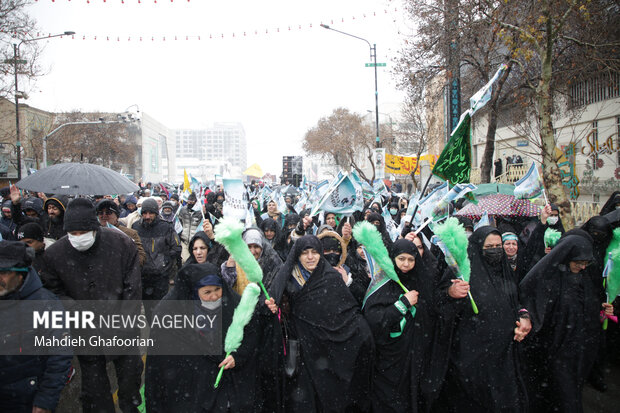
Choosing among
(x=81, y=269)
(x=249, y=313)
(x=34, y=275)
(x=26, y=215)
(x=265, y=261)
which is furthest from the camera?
(x=26, y=215)

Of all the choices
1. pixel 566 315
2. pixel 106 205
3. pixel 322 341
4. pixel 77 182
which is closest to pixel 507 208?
pixel 566 315

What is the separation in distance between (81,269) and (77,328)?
1.66 ft

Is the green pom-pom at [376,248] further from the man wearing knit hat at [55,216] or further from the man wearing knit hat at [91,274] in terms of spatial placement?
the man wearing knit hat at [55,216]

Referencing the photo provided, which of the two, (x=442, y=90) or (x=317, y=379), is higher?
(x=442, y=90)

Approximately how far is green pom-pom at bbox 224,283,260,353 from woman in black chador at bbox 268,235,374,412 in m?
0.21

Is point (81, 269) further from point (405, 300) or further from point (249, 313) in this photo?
point (405, 300)

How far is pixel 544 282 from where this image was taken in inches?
149

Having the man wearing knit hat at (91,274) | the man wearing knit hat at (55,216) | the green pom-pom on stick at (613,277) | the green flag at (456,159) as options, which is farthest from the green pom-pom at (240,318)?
the green pom-pom on stick at (613,277)

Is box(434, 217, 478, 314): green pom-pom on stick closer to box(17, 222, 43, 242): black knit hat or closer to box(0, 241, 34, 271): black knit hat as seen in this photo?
box(0, 241, 34, 271): black knit hat

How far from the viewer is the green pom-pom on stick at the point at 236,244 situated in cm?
308

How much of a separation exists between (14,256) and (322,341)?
224cm

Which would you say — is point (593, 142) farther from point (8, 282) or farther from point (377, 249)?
point (8, 282)

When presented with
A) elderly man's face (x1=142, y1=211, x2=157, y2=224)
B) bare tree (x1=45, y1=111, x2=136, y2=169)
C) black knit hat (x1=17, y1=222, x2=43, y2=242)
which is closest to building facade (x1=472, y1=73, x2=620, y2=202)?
elderly man's face (x1=142, y1=211, x2=157, y2=224)

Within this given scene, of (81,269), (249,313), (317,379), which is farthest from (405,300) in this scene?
(81,269)
